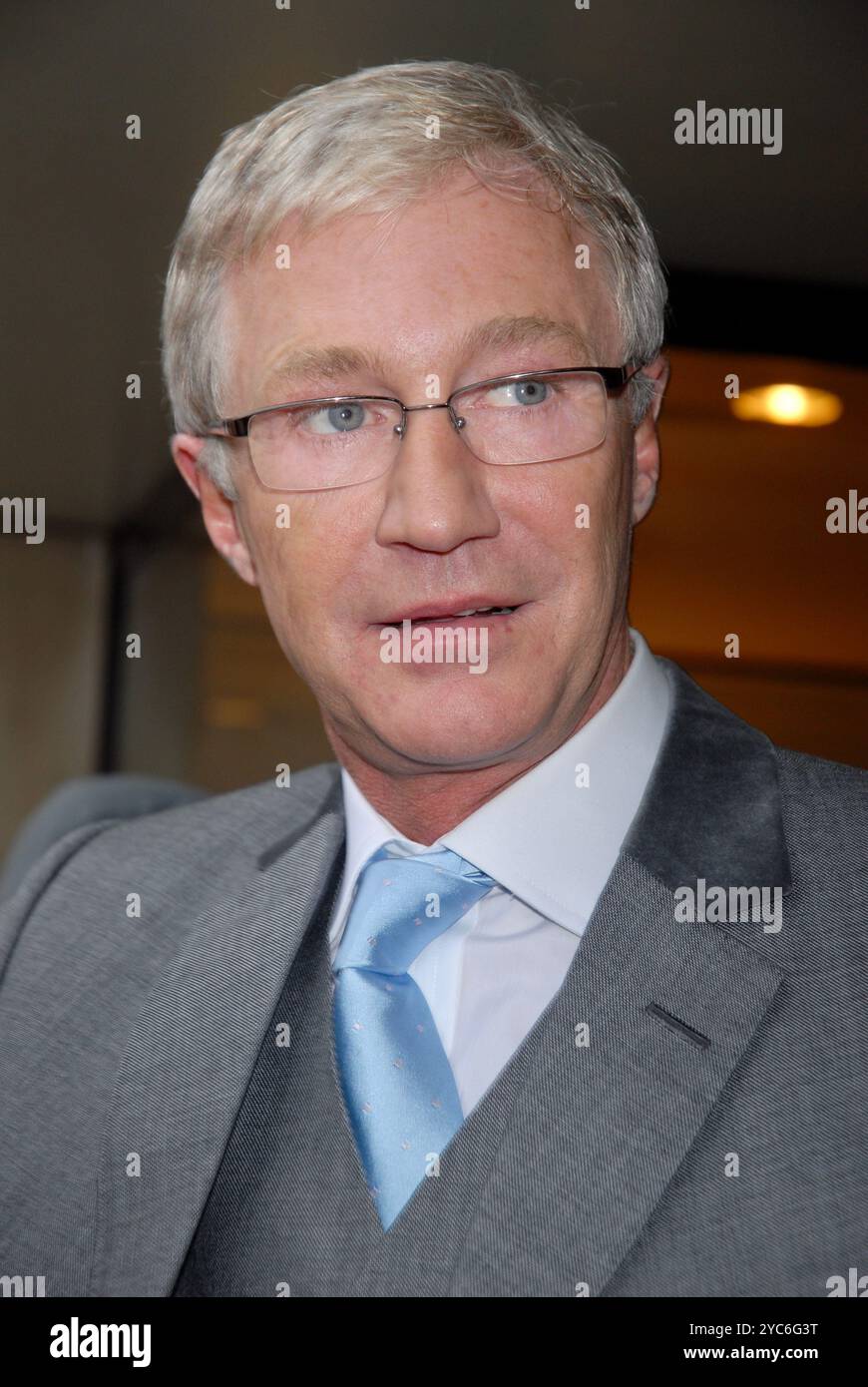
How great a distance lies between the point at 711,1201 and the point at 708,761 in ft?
1.25

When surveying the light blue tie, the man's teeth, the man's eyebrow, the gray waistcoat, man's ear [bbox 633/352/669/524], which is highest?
the man's eyebrow

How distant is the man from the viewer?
1.00 m

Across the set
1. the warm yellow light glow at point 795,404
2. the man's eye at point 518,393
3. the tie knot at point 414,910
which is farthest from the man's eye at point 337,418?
the warm yellow light glow at point 795,404

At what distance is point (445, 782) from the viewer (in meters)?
1.24

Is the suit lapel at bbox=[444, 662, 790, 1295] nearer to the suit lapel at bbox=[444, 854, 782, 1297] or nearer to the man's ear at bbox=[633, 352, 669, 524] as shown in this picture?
the suit lapel at bbox=[444, 854, 782, 1297]

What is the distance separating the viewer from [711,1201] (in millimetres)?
980

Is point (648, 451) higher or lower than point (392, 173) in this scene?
lower

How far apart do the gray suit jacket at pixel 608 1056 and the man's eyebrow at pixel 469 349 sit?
0.33 m

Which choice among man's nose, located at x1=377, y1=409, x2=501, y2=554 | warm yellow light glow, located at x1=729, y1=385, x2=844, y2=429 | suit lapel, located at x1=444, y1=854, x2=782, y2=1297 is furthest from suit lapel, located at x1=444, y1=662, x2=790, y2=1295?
warm yellow light glow, located at x1=729, y1=385, x2=844, y2=429

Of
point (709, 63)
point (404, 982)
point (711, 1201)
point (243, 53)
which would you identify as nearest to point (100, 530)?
point (243, 53)

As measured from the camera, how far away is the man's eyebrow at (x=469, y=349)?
1.16 m

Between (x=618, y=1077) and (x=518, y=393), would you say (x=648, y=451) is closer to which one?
(x=518, y=393)

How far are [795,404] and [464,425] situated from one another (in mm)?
2425

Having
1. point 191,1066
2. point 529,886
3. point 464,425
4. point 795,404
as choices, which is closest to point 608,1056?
point 529,886
